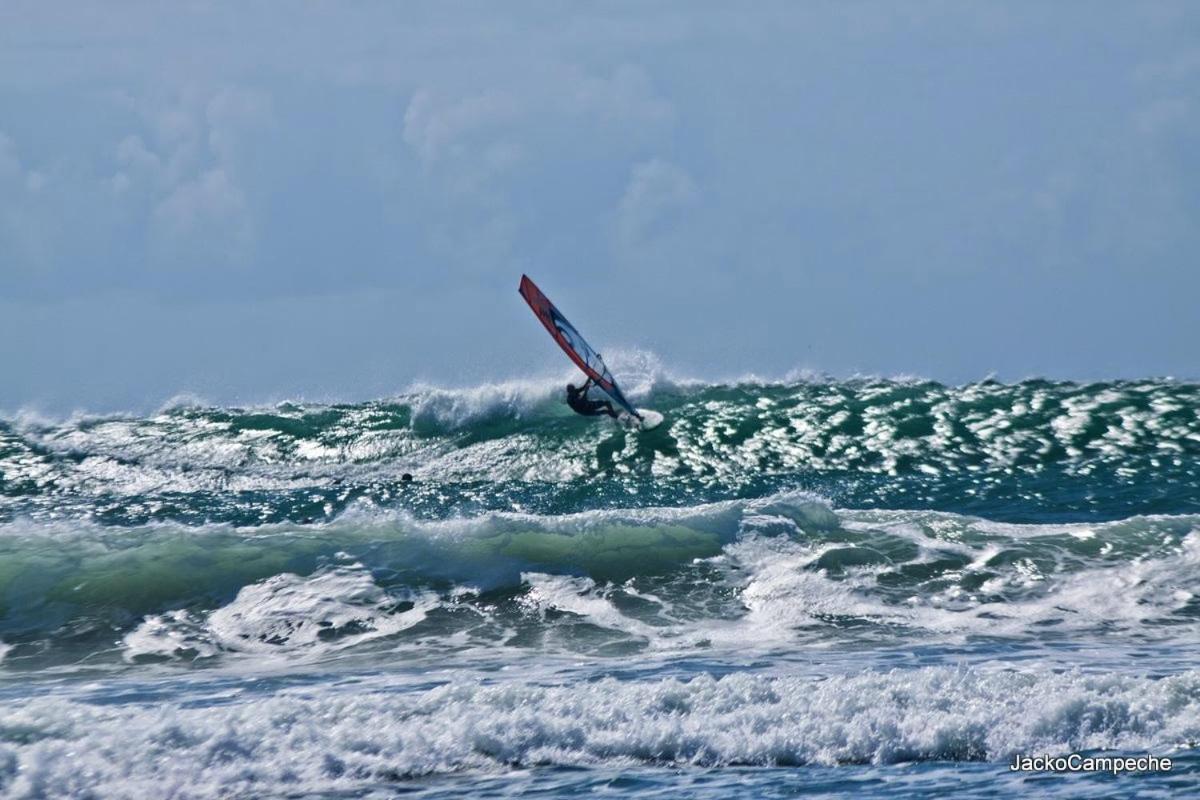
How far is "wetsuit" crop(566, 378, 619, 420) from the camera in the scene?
22.1 m

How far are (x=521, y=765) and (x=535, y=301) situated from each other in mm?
14159

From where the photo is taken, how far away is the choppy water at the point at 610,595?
28.9 feet

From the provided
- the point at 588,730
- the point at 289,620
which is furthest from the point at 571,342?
the point at 588,730

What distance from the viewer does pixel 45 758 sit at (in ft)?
28.9

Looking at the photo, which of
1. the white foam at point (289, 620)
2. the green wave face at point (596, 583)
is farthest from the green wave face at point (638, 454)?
the white foam at point (289, 620)

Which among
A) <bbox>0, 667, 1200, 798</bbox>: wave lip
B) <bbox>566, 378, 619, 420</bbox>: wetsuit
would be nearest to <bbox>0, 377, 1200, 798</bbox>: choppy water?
<bbox>0, 667, 1200, 798</bbox>: wave lip

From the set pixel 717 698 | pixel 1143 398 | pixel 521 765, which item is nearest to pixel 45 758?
pixel 521 765

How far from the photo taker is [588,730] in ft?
30.0

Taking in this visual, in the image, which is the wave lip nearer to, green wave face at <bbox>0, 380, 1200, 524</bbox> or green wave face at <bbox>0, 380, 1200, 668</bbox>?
green wave face at <bbox>0, 380, 1200, 668</bbox>

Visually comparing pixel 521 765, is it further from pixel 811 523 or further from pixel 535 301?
pixel 535 301

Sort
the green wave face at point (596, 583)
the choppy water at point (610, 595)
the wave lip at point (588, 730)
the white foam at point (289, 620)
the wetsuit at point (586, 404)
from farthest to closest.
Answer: the wetsuit at point (586, 404) < the white foam at point (289, 620) < the green wave face at point (596, 583) < the choppy water at point (610, 595) < the wave lip at point (588, 730)

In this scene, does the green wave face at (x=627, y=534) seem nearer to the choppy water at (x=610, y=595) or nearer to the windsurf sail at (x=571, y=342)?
the choppy water at (x=610, y=595)

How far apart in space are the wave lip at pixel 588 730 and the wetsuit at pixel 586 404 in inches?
494

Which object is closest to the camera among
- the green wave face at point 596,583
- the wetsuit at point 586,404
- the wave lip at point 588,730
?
the wave lip at point 588,730
